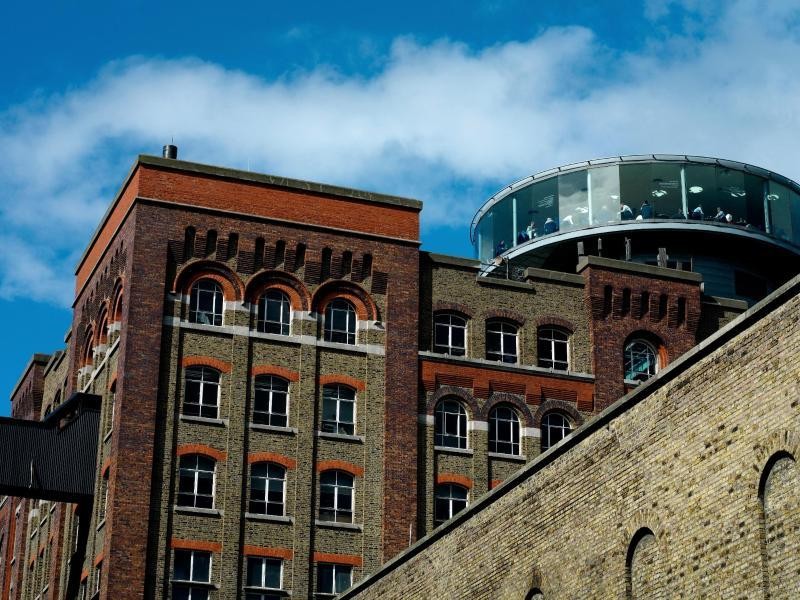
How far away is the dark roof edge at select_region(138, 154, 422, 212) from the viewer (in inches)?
2379

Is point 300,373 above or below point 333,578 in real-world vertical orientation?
above

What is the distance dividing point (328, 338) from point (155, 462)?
7.75m

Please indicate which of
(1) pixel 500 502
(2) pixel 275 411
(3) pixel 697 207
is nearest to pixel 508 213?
(3) pixel 697 207

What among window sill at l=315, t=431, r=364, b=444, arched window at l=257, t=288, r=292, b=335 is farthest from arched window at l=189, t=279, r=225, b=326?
window sill at l=315, t=431, r=364, b=444

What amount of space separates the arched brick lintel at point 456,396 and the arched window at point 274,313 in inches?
223

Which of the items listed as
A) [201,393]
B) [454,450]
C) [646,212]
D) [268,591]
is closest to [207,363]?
[201,393]

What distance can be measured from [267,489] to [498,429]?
898 cm

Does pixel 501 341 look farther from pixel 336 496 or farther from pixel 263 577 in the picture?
pixel 263 577

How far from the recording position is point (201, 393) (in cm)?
5822

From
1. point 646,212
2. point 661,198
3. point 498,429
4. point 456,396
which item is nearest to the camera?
point 456,396

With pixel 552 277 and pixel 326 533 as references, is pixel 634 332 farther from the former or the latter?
pixel 326 533

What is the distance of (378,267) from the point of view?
61844mm

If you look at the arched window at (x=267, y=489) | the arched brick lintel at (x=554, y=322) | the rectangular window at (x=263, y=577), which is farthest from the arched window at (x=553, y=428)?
the rectangular window at (x=263, y=577)

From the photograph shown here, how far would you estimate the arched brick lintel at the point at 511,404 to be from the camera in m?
61.6
